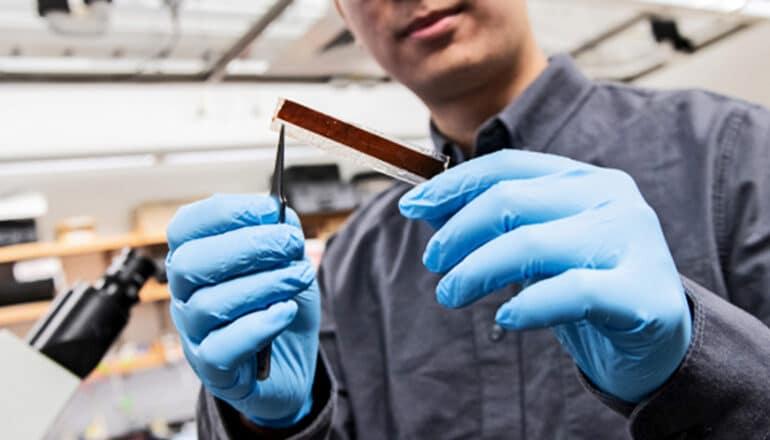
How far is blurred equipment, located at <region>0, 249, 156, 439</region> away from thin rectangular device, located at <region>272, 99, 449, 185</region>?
0.85ft

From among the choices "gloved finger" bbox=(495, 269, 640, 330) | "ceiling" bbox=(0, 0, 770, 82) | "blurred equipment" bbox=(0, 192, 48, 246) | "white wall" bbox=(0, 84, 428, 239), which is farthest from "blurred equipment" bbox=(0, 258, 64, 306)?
"gloved finger" bbox=(495, 269, 640, 330)

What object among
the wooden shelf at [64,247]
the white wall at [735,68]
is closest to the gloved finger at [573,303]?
the wooden shelf at [64,247]

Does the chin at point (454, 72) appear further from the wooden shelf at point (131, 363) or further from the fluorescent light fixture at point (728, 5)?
the wooden shelf at point (131, 363)

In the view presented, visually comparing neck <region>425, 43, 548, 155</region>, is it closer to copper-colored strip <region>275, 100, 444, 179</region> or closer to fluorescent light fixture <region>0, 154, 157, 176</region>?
copper-colored strip <region>275, 100, 444, 179</region>

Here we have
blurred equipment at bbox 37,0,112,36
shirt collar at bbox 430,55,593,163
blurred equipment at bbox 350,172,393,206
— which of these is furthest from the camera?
blurred equipment at bbox 350,172,393,206

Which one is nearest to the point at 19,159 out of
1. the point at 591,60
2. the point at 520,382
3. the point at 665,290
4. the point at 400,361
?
the point at 400,361

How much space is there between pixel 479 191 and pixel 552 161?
0.28ft

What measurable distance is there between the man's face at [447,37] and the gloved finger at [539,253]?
0.34 meters

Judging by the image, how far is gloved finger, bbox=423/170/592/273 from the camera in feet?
1.82

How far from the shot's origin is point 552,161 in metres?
0.60

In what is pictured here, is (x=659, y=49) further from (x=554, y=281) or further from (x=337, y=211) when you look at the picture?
(x=554, y=281)

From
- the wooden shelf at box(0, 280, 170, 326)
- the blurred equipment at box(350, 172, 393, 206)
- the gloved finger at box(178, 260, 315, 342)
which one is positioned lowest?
the blurred equipment at box(350, 172, 393, 206)

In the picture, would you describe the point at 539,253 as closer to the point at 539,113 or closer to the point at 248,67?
the point at 539,113

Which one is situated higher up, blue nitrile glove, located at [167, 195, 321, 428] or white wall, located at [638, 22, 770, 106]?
blue nitrile glove, located at [167, 195, 321, 428]
